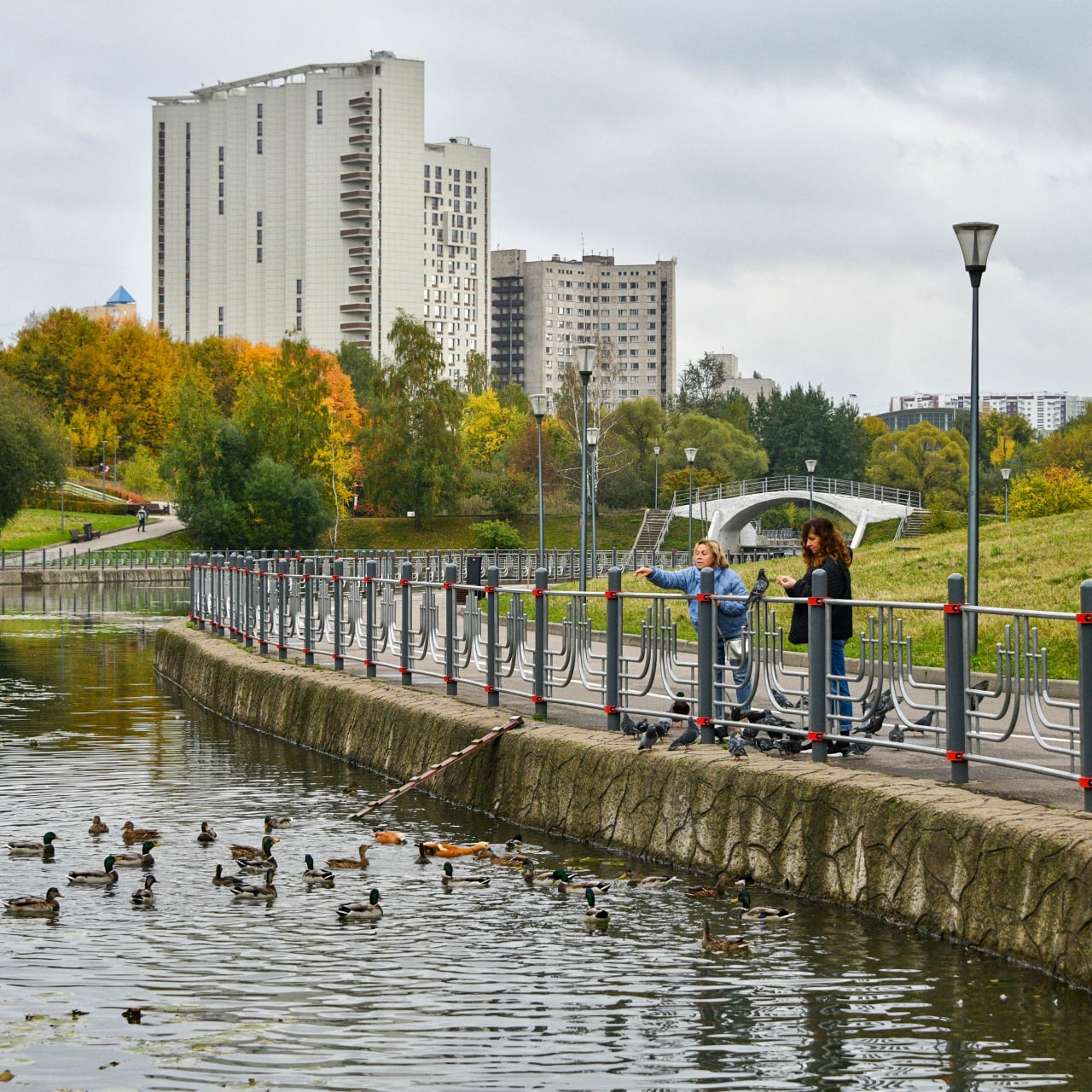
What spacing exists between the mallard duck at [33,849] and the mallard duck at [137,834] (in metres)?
0.60

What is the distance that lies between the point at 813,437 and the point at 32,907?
12433 centimetres

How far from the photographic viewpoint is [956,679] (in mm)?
9164

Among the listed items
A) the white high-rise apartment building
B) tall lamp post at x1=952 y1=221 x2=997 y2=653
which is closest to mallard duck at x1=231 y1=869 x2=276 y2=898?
tall lamp post at x1=952 y1=221 x2=997 y2=653

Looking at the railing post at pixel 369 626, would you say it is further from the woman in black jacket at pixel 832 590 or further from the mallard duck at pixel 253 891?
the mallard duck at pixel 253 891

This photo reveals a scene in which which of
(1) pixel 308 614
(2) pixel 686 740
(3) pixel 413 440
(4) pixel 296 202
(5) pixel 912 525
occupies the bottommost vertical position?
(2) pixel 686 740

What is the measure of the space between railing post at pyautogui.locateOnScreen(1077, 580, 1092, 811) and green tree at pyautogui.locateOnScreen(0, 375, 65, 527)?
75556mm

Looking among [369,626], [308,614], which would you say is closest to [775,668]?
[369,626]

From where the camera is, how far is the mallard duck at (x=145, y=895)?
9729 mm

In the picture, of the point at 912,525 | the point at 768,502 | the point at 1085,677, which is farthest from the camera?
the point at 768,502

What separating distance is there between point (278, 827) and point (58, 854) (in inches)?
66.9

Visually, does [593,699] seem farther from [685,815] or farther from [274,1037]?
[274,1037]

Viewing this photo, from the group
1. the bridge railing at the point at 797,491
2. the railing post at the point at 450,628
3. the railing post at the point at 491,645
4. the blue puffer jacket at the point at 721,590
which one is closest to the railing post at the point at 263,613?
the railing post at the point at 450,628

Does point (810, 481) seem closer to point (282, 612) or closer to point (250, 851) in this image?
point (282, 612)

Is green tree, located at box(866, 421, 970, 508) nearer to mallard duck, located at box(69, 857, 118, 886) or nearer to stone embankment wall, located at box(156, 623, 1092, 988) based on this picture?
stone embankment wall, located at box(156, 623, 1092, 988)
